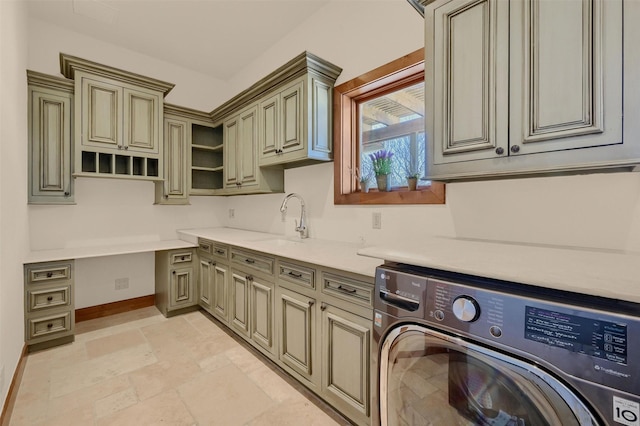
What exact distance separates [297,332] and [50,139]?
2805 millimetres

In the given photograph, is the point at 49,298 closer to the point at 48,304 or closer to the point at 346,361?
the point at 48,304

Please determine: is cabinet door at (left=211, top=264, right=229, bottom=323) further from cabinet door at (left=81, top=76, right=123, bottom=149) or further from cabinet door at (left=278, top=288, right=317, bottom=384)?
cabinet door at (left=81, top=76, right=123, bottom=149)

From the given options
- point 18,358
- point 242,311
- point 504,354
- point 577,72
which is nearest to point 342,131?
point 577,72

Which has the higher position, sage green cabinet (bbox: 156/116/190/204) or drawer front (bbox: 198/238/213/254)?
sage green cabinet (bbox: 156/116/190/204)

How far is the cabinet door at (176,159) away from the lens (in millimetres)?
3303

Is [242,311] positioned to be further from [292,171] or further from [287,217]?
[292,171]

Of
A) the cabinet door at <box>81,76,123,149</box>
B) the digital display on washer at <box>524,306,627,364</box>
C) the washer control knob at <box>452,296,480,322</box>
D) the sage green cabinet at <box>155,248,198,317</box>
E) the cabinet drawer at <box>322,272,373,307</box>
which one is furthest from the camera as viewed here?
the sage green cabinet at <box>155,248,198,317</box>

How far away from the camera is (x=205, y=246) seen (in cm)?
300

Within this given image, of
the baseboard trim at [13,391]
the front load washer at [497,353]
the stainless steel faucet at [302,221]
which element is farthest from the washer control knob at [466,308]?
the baseboard trim at [13,391]

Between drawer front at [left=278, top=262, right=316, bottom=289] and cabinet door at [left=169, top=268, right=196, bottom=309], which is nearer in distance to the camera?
drawer front at [left=278, top=262, right=316, bottom=289]

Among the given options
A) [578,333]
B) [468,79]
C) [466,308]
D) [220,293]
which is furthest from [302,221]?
[578,333]

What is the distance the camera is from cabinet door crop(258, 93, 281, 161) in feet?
8.36

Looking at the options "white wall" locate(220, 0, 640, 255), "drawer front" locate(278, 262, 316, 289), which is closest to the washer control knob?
"white wall" locate(220, 0, 640, 255)

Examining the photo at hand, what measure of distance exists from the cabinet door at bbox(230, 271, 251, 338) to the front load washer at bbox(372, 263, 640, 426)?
54.0 inches
